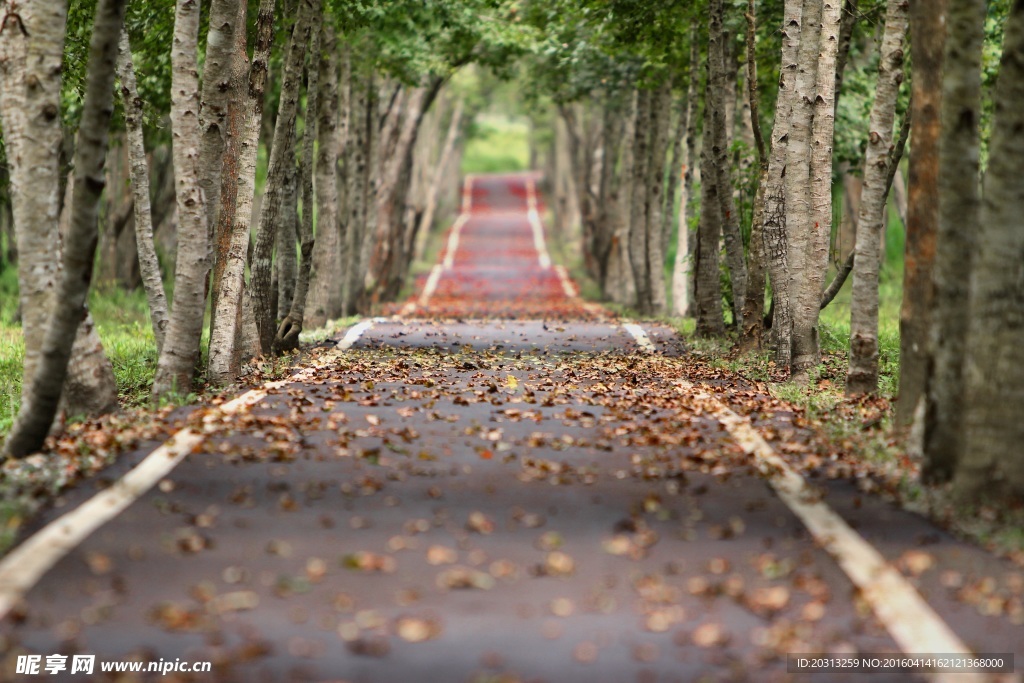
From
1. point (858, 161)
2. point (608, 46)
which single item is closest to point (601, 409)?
point (608, 46)

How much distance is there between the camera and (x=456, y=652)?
18.6 ft

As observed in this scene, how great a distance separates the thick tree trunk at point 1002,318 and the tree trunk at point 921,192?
78.9 inches

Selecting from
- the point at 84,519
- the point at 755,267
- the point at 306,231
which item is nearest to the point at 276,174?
the point at 306,231

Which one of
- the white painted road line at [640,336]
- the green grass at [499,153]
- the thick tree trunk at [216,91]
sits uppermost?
the thick tree trunk at [216,91]

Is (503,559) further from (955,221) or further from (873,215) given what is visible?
(873,215)

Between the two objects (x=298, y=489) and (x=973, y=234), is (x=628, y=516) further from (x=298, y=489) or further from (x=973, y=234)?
(x=973, y=234)

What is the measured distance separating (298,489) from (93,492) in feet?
4.19

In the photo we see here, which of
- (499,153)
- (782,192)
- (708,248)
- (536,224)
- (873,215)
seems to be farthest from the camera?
(499,153)

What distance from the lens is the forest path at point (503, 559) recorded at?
225 inches

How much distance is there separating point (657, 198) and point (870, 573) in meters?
20.5

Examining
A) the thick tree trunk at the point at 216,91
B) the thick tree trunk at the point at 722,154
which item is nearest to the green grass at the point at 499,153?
the thick tree trunk at the point at 722,154

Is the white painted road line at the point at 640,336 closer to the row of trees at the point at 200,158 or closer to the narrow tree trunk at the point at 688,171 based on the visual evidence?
the narrow tree trunk at the point at 688,171

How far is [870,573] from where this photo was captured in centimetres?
677

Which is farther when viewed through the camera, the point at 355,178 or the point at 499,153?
the point at 499,153
